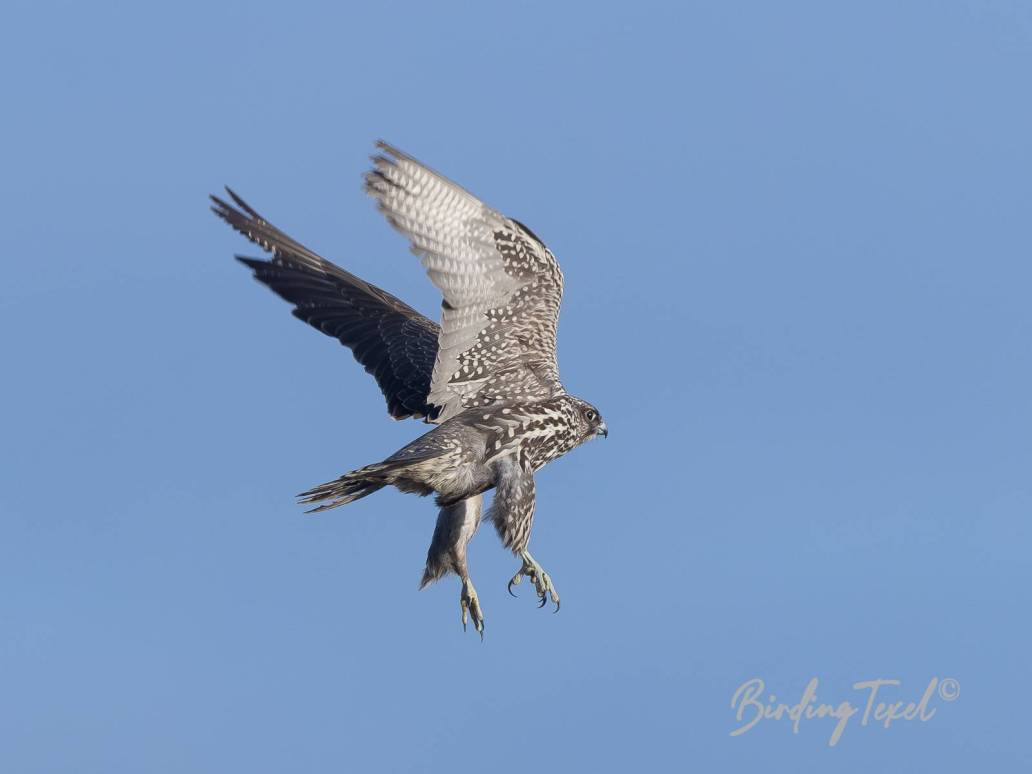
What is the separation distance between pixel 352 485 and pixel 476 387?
75.3 inches

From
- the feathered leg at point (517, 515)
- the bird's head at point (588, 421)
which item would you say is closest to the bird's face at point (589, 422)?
the bird's head at point (588, 421)

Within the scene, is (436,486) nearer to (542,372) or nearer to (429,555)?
(429,555)

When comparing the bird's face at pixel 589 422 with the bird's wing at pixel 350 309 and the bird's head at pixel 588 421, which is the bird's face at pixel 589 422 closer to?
the bird's head at pixel 588 421

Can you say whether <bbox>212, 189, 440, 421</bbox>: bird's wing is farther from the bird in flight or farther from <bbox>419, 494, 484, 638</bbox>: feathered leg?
<bbox>419, 494, 484, 638</bbox>: feathered leg

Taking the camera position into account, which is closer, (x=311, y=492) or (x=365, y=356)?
(x=311, y=492)

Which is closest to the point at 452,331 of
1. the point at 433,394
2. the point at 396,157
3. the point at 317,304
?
the point at 433,394

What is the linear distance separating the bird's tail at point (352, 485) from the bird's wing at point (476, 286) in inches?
55.4

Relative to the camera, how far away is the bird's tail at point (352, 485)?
1138 centimetres

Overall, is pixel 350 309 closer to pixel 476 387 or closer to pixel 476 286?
pixel 476 387

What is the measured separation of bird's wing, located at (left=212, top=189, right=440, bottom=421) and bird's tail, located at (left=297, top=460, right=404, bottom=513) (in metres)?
2.63

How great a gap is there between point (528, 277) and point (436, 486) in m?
1.96

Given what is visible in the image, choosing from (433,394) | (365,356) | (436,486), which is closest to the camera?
(436,486)

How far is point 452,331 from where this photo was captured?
12648mm

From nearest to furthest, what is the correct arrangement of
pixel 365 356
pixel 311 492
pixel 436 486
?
pixel 311 492
pixel 436 486
pixel 365 356
